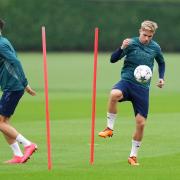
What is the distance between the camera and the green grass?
507 inches

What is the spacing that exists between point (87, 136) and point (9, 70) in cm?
460

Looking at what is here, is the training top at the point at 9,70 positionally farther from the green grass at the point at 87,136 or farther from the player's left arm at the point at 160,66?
the player's left arm at the point at 160,66

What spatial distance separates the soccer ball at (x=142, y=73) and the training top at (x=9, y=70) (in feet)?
5.57

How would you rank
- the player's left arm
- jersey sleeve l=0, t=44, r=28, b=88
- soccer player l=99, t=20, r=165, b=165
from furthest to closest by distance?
1. the player's left arm
2. soccer player l=99, t=20, r=165, b=165
3. jersey sleeve l=0, t=44, r=28, b=88

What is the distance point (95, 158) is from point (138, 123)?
1126mm

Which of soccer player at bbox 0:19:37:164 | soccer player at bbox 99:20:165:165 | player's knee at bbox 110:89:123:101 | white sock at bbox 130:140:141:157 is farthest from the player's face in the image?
soccer player at bbox 0:19:37:164

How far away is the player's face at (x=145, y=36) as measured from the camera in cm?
1386

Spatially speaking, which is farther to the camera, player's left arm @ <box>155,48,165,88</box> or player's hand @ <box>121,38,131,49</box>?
player's left arm @ <box>155,48,165,88</box>

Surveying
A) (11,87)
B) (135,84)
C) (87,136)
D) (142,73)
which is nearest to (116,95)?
(135,84)

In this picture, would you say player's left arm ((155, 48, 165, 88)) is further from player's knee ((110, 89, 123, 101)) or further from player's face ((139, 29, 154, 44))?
player's knee ((110, 89, 123, 101))

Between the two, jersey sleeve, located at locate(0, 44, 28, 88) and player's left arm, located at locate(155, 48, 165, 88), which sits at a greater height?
jersey sleeve, located at locate(0, 44, 28, 88)

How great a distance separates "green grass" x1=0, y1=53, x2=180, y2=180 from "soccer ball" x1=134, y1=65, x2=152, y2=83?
129cm

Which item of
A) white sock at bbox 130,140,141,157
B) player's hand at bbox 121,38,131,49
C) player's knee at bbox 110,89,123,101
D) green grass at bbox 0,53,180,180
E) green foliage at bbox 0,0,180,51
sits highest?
player's hand at bbox 121,38,131,49

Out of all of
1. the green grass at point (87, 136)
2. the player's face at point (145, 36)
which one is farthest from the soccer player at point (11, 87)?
the player's face at point (145, 36)
